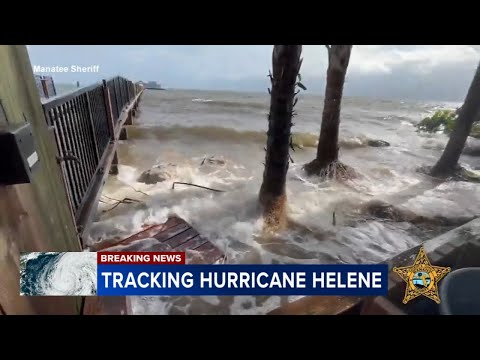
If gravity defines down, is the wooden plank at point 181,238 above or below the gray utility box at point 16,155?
below

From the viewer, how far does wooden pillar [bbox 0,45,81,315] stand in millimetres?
1389

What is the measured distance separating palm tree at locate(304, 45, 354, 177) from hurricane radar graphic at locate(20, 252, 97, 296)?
572cm

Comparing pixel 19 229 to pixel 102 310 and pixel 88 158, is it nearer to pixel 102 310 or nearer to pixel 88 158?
pixel 102 310

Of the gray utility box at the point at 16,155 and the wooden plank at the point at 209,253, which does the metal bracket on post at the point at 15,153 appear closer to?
the gray utility box at the point at 16,155

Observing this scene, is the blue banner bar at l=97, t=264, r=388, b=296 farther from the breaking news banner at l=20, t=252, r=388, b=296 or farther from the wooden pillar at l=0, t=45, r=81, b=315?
the wooden pillar at l=0, t=45, r=81, b=315

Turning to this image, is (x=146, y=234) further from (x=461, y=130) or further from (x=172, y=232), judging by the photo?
(x=461, y=130)

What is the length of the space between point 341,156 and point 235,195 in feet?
18.5

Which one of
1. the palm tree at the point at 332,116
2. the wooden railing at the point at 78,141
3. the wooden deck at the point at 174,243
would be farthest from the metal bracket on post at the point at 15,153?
the palm tree at the point at 332,116

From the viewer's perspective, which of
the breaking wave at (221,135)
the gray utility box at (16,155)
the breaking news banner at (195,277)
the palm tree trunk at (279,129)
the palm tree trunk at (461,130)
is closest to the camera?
the gray utility box at (16,155)

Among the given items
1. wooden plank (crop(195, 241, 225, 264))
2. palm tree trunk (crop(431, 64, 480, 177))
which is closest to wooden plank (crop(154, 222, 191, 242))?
wooden plank (crop(195, 241, 225, 264))

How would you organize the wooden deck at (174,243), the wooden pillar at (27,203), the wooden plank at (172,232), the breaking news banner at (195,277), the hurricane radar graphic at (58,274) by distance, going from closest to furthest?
1. the wooden pillar at (27,203)
2. the hurricane radar graphic at (58,274)
3. the breaking news banner at (195,277)
4. the wooden deck at (174,243)
5. the wooden plank at (172,232)

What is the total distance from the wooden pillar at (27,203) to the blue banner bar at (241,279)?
1.46 feet

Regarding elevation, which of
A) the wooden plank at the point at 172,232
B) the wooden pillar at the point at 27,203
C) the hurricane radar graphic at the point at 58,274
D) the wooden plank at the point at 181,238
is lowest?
the wooden plank at the point at 181,238

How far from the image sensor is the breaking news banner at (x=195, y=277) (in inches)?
80.1
